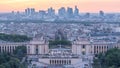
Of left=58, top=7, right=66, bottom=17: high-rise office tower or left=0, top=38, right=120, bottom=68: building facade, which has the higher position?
left=58, top=7, right=66, bottom=17: high-rise office tower

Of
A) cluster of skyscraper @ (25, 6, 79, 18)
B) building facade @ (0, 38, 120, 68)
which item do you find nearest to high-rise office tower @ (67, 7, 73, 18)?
cluster of skyscraper @ (25, 6, 79, 18)

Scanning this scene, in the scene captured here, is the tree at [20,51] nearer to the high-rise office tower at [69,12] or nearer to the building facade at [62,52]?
the building facade at [62,52]

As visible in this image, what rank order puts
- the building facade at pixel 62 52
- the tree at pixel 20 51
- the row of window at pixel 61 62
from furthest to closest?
the tree at pixel 20 51
the row of window at pixel 61 62
the building facade at pixel 62 52

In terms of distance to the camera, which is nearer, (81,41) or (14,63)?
(14,63)

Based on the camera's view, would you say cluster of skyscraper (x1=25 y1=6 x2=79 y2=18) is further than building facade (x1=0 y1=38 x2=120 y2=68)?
Yes

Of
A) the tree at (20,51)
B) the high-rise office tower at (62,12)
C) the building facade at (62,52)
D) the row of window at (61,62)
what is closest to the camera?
the building facade at (62,52)

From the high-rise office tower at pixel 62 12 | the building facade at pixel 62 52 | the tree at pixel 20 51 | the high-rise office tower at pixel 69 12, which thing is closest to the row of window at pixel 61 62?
the building facade at pixel 62 52

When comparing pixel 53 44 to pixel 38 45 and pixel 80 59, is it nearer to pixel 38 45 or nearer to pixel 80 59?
pixel 38 45

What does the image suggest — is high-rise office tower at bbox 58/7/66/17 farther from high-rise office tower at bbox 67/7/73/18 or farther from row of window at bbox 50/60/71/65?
row of window at bbox 50/60/71/65

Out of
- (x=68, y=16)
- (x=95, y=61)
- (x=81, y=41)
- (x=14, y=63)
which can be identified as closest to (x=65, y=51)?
(x=81, y=41)

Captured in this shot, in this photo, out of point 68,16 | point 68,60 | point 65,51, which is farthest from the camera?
point 68,16

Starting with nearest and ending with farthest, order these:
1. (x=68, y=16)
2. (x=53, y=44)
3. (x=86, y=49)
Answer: (x=86, y=49)
(x=53, y=44)
(x=68, y=16)
